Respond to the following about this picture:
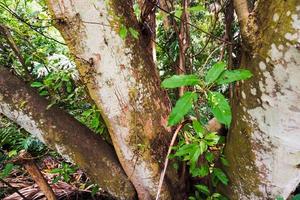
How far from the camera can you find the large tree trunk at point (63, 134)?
1189 mm

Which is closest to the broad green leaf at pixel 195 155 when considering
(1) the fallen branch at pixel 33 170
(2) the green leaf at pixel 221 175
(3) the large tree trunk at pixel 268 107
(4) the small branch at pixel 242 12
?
(3) the large tree trunk at pixel 268 107

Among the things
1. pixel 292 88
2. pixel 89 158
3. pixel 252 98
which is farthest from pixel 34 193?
pixel 292 88

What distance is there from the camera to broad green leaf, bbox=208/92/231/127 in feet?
2.40

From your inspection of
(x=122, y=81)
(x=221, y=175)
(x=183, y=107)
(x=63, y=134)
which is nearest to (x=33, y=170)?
(x=63, y=134)

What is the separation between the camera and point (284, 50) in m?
0.76

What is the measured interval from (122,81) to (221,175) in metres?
0.50

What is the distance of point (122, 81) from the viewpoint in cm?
107

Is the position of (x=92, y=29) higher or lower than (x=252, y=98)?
higher

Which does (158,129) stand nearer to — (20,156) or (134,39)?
(134,39)

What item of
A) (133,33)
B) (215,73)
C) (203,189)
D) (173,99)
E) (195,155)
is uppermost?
(133,33)

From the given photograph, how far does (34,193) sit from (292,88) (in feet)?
4.74

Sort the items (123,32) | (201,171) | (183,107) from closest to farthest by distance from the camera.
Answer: (183,107) → (123,32) → (201,171)

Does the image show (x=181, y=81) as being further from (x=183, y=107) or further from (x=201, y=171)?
(x=201, y=171)


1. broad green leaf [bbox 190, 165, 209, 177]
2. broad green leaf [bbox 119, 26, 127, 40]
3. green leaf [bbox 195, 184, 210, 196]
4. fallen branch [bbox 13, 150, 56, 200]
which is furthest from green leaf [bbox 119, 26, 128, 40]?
fallen branch [bbox 13, 150, 56, 200]
